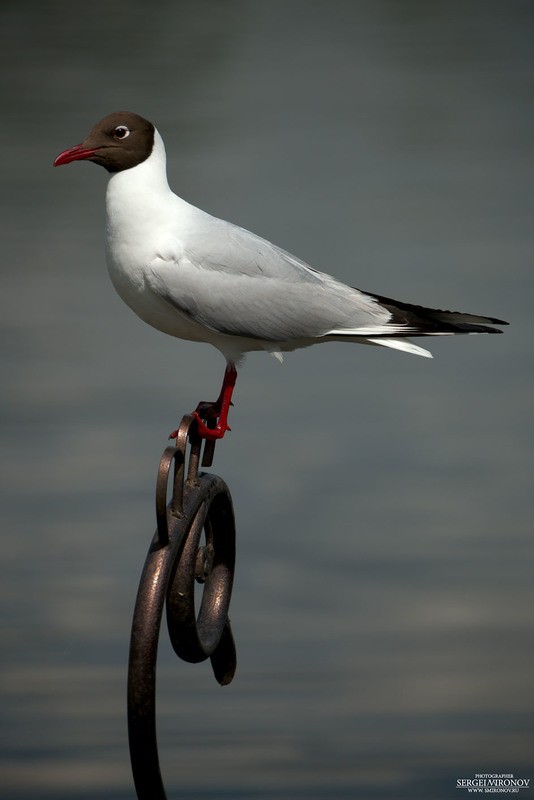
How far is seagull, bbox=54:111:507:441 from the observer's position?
1910mm

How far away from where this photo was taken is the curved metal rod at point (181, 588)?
1.42 metres

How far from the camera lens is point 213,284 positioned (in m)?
1.95

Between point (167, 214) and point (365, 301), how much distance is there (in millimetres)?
363

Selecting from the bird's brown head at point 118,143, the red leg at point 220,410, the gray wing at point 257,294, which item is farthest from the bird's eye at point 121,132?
the red leg at point 220,410

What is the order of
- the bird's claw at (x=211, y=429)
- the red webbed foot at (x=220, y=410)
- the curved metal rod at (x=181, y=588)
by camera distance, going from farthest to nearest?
the red webbed foot at (x=220, y=410) < the bird's claw at (x=211, y=429) < the curved metal rod at (x=181, y=588)

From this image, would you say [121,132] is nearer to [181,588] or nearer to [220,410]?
[220,410]

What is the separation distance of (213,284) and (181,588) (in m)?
0.55

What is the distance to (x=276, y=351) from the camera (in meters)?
2.04

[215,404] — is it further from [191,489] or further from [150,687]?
[150,687]

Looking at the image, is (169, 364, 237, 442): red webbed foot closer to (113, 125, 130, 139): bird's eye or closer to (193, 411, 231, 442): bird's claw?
(193, 411, 231, 442): bird's claw

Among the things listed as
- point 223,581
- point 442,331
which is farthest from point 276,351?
point 223,581

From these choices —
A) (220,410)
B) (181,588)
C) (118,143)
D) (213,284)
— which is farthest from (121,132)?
(181,588)

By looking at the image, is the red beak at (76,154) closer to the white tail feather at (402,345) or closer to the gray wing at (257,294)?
the gray wing at (257,294)

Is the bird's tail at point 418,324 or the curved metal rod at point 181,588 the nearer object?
the curved metal rod at point 181,588
